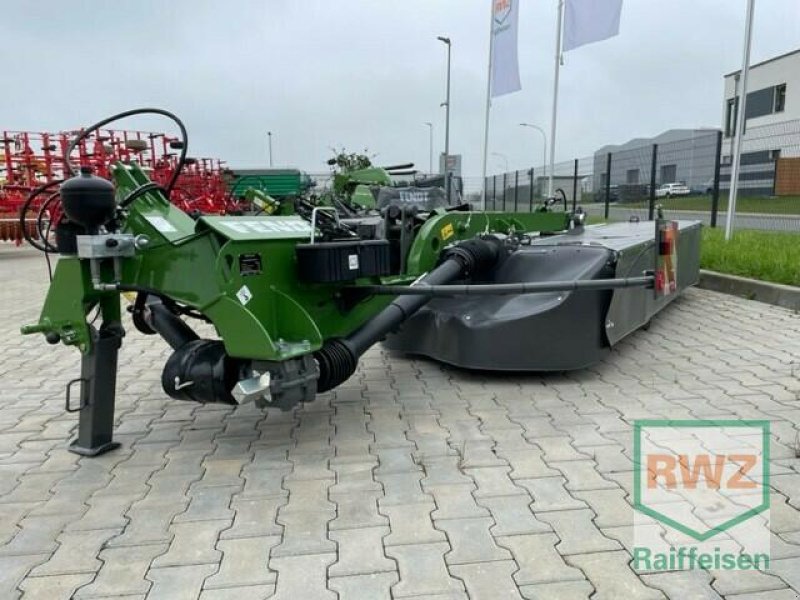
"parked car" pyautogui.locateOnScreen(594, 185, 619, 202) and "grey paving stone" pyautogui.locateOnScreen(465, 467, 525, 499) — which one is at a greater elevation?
"parked car" pyautogui.locateOnScreen(594, 185, 619, 202)

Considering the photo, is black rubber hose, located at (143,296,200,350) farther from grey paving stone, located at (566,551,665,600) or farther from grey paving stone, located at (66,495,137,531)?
grey paving stone, located at (566,551,665,600)

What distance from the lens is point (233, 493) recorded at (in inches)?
107

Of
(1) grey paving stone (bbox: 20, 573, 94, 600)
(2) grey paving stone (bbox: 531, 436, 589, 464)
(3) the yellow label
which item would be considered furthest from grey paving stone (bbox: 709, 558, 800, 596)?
(3) the yellow label

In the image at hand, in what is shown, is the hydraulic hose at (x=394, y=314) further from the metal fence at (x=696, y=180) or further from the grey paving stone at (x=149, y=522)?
the metal fence at (x=696, y=180)

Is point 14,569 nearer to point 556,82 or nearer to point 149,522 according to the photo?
point 149,522

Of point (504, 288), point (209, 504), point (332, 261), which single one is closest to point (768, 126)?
point (504, 288)

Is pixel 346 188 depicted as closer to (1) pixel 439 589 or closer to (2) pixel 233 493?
(2) pixel 233 493

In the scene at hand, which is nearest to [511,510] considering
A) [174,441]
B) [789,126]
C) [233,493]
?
[233,493]

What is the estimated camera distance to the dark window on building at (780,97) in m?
36.2

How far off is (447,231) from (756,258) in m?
4.28

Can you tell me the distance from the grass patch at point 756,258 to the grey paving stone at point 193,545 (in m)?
5.74

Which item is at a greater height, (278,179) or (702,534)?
(278,179)

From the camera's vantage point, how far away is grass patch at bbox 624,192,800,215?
12.0 m

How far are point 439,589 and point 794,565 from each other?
1.10 metres
